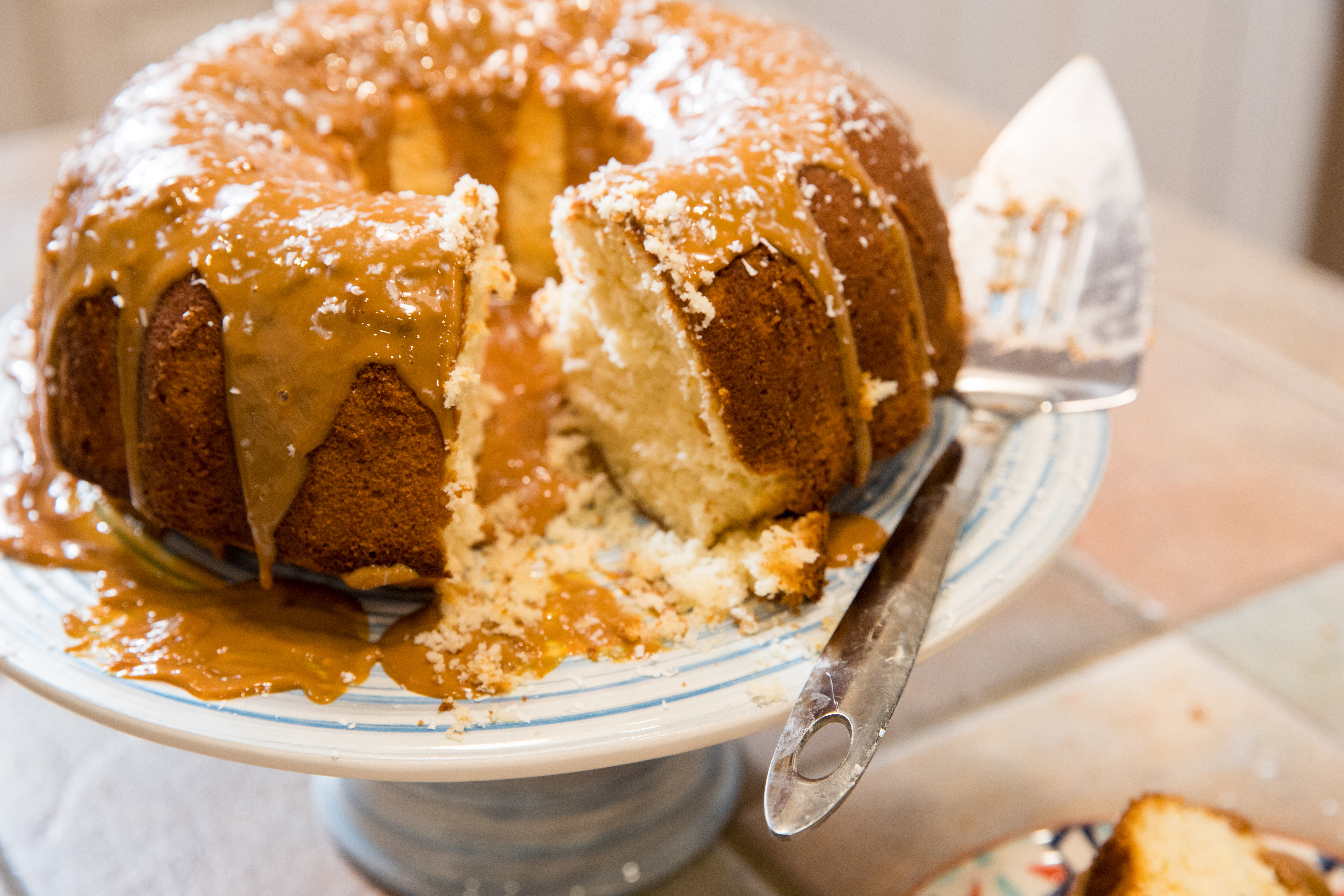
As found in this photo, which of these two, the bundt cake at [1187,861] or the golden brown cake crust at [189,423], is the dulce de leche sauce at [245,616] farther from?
the bundt cake at [1187,861]

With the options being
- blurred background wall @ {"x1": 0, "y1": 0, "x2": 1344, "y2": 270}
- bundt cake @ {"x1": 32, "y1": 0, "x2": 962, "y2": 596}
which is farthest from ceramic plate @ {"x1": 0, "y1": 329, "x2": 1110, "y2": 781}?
blurred background wall @ {"x1": 0, "y1": 0, "x2": 1344, "y2": 270}

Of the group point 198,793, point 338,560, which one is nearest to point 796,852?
point 338,560

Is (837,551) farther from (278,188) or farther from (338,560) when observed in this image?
(278,188)

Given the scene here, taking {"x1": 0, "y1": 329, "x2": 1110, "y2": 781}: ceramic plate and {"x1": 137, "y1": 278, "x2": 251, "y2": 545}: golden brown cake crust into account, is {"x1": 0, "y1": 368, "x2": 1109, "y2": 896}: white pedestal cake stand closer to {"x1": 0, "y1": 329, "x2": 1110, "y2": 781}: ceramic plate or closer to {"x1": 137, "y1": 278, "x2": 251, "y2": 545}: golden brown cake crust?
{"x1": 0, "y1": 329, "x2": 1110, "y2": 781}: ceramic plate

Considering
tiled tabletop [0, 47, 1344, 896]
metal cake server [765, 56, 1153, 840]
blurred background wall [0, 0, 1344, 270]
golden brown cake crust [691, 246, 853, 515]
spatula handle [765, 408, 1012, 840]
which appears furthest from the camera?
blurred background wall [0, 0, 1344, 270]

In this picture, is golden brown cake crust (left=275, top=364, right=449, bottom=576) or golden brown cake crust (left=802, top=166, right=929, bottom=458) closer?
golden brown cake crust (left=275, top=364, right=449, bottom=576)

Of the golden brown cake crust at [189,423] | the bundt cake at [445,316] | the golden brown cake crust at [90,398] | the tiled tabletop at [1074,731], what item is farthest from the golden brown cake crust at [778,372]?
the golden brown cake crust at [90,398]
